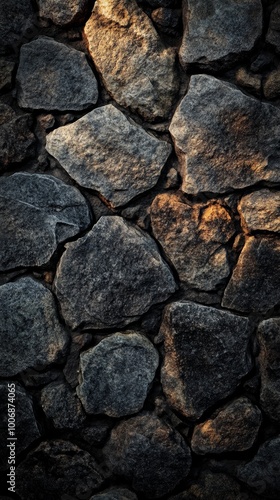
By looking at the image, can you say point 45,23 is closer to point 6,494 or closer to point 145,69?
point 145,69

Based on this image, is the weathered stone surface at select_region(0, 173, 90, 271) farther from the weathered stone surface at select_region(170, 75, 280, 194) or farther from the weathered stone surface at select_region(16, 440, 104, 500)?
the weathered stone surface at select_region(16, 440, 104, 500)

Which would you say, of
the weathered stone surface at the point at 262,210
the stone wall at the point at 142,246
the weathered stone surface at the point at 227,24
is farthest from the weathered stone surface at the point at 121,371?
the weathered stone surface at the point at 227,24

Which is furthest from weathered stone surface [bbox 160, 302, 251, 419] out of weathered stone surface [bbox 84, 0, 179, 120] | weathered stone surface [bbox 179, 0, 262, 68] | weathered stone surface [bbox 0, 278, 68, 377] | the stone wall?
weathered stone surface [bbox 179, 0, 262, 68]

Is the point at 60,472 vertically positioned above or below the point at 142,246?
below

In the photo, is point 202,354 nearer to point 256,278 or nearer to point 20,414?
point 256,278

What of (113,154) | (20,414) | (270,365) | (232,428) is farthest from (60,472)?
(113,154)

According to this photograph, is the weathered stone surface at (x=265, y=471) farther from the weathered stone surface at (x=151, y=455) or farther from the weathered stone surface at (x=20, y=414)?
the weathered stone surface at (x=20, y=414)
